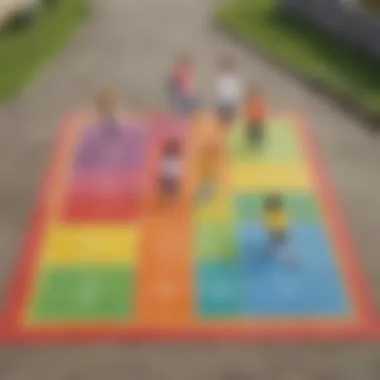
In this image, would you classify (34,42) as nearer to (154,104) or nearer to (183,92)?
(154,104)

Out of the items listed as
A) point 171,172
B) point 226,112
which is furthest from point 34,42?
→ point 171,172

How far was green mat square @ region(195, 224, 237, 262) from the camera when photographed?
9.01 m

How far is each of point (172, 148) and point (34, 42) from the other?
4881mm

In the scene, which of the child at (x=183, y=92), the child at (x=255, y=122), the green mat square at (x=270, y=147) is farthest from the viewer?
the child at (x=183, y=92)

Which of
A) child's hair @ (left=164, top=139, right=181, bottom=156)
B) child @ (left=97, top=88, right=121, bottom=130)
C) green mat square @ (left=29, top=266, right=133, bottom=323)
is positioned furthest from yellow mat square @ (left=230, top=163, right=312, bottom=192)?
green mat square @ (left=29, top=266, right=133, bottom=323)

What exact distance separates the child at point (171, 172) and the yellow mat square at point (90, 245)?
2.33 ft

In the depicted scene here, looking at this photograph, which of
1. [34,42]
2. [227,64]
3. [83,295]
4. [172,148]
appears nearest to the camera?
[83,295]

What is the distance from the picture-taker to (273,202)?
9375 mm

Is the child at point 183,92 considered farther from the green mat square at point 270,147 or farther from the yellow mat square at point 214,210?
the yellow mat square at point 214,210

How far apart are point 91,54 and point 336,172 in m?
4.99

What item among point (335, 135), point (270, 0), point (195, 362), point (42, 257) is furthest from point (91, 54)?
point (195, 362)

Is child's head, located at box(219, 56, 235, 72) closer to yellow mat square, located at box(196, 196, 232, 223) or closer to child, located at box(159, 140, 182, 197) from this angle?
child, located at box(159, 140, 182, 197)

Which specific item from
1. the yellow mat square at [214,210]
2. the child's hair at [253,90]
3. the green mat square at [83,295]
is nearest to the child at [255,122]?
the child's hair at [253,90]

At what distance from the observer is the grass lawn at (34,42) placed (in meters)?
12.8
